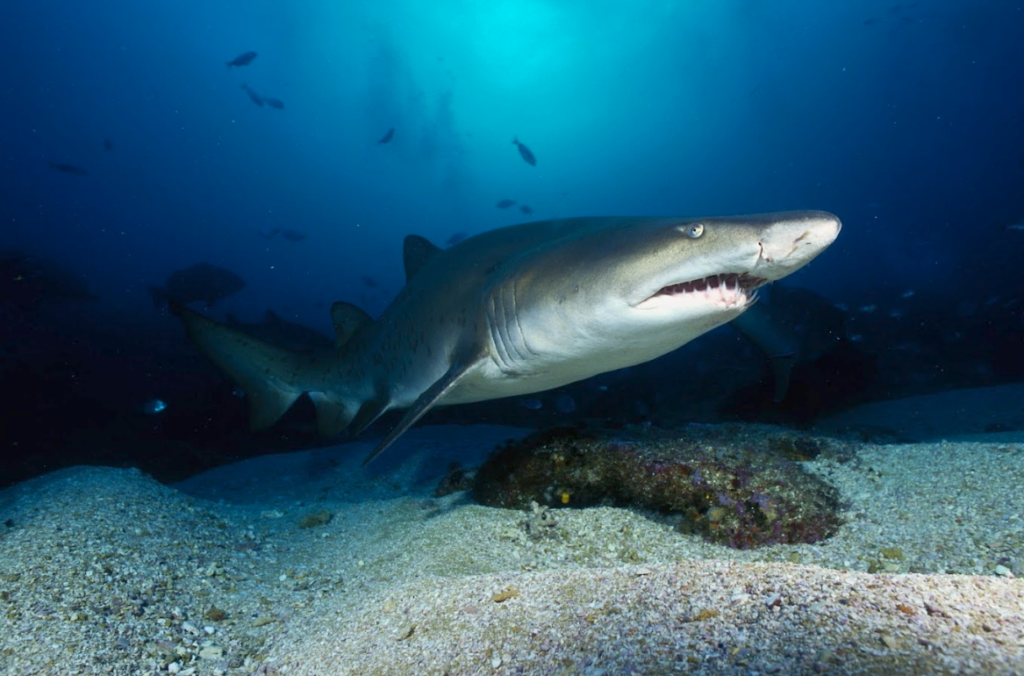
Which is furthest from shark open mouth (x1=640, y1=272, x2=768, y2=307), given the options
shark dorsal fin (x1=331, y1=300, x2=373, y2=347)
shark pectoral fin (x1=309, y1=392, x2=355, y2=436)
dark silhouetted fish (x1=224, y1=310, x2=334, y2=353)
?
dark silhouetted fish (x1=224, y1=310, x2=334, y2=353)

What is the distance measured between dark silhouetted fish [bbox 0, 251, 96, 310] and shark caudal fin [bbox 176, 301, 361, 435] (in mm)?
15318

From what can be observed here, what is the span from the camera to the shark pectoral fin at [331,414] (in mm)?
5801

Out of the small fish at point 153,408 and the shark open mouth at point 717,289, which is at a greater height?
the small fish at point 153,408

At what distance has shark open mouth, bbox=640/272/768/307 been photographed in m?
2.59

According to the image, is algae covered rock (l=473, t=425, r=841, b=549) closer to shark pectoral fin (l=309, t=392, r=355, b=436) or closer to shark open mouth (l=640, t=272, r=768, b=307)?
shark open mouth (l=640, t=272, r=768, b=307)

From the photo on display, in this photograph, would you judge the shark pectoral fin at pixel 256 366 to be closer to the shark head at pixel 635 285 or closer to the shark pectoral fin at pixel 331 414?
the shark pectoral fin at pixel 331 414

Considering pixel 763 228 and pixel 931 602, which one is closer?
pixel 931 602

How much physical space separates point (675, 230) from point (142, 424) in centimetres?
1257

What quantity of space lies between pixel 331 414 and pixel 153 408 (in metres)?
7.84

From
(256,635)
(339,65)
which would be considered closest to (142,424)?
(256,635)

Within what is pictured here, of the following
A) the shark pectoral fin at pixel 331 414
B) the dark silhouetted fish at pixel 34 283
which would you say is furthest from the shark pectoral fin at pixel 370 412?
the dark silhouetted fish at pixel 34 283

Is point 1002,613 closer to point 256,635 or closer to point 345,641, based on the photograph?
point 345,641

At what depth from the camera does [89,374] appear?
12.0m

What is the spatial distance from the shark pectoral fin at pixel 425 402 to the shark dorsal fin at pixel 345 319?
2.67m
